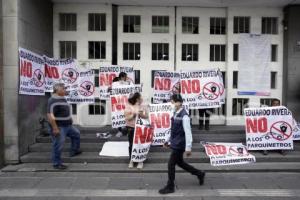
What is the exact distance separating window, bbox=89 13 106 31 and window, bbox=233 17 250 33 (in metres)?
3.63

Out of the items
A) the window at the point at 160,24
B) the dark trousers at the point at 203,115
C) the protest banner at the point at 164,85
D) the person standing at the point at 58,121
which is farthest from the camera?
the window at the point at 160,24

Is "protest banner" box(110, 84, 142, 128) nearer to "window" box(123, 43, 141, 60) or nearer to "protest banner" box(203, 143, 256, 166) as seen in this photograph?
"window" box(123, 43, 141, 60)

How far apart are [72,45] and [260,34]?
519 centimetres

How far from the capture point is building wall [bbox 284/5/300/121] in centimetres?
1100

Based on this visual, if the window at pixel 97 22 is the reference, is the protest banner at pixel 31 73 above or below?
below

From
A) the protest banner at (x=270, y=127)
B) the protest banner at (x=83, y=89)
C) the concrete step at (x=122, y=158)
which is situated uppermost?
the protest banner at (x=83, y=89)

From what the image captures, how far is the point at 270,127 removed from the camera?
9.47m

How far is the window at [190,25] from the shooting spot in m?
11.4

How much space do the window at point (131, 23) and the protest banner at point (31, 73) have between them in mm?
2507

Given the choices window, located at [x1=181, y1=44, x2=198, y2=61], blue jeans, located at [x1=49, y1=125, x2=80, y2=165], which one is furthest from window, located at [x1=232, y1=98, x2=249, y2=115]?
blue jeans, located at [x1=49, y1=125, x2=80, y2=165]

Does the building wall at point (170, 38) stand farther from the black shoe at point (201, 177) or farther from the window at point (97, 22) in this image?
the black shoe at point (201, 177)

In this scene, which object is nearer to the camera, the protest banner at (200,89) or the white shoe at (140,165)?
the white shoe at (140,165)

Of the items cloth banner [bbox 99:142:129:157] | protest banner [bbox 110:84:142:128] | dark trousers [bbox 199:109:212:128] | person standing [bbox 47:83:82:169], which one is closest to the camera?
person standing [bbox 47:83:82:169]

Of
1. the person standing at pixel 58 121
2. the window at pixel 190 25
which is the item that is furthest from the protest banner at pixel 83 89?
the window at pixel 190 25
